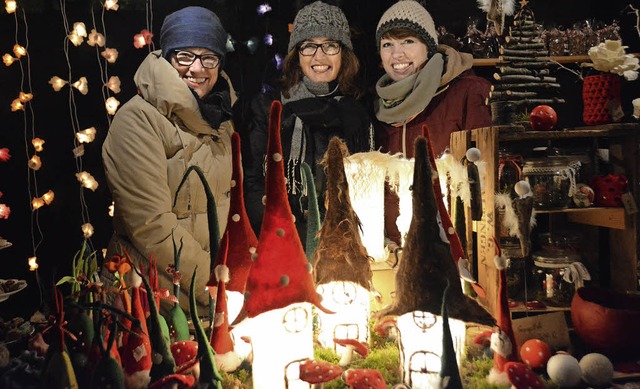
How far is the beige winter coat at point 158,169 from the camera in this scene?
2.41 metres

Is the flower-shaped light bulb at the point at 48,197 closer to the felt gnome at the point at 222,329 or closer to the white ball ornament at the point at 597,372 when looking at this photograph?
the felt gnome at the point at 222,329

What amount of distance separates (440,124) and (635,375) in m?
1.43

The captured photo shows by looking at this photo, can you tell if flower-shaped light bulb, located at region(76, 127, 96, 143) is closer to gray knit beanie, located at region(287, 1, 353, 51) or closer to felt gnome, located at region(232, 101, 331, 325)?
gray knit beanie, located at region(287, 1, 353, 51)

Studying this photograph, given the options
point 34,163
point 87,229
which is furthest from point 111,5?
point 87,229

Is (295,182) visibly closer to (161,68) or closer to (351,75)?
(351,75)

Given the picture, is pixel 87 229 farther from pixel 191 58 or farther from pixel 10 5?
pixel 10 5

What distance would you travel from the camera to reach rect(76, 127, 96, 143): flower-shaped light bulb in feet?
8.16

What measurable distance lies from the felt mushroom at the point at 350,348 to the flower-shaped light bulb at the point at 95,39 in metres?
1.82

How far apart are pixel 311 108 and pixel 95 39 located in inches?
41.0

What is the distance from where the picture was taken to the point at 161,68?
237 cm

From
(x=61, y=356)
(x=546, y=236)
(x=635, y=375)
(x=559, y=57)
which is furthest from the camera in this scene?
(x=559, y=57)

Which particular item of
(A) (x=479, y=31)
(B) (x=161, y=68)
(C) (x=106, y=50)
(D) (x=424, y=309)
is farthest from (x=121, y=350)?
(A) (x=479, y=31)

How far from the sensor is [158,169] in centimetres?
243

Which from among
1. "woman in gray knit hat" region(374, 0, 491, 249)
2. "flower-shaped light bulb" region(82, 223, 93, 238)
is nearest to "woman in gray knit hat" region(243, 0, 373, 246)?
"woman in gray knit hat" region(374, 0, 491, 249)
